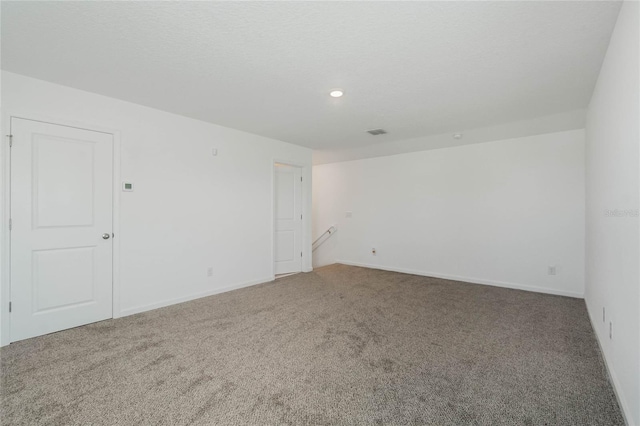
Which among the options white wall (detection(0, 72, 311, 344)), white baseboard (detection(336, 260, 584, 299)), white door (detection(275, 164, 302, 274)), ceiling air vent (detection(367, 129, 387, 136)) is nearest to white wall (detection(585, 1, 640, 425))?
white baseboard (detection(336, 260, 584, 299))

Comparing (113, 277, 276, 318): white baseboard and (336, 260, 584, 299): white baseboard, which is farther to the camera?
(336, 260, 584, 299): white baseboard

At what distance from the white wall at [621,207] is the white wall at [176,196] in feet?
13.6

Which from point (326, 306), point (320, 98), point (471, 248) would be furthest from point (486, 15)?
point (471, 248)

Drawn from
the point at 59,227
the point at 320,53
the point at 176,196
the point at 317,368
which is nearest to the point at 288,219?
the point at 176,196

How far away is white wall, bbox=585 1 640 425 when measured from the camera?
59.9 inches

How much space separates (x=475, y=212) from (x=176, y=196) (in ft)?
15.6

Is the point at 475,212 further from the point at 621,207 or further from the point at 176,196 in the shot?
the point at 176,196

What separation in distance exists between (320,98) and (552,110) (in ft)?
9.24

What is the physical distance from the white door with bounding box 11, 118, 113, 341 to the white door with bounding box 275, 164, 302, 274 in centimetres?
269

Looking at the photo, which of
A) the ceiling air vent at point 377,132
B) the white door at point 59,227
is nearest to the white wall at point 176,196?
the white door at point 59,227

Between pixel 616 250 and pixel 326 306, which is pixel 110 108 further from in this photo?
pixel 616 250

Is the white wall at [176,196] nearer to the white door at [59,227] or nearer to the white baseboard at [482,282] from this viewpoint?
the white door at [59,227]

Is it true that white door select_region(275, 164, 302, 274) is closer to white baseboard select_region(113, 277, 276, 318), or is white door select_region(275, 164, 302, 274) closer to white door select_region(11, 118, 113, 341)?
white baseboard select_region(113, 277, 276, 318)

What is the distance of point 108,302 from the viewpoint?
3.24 m
